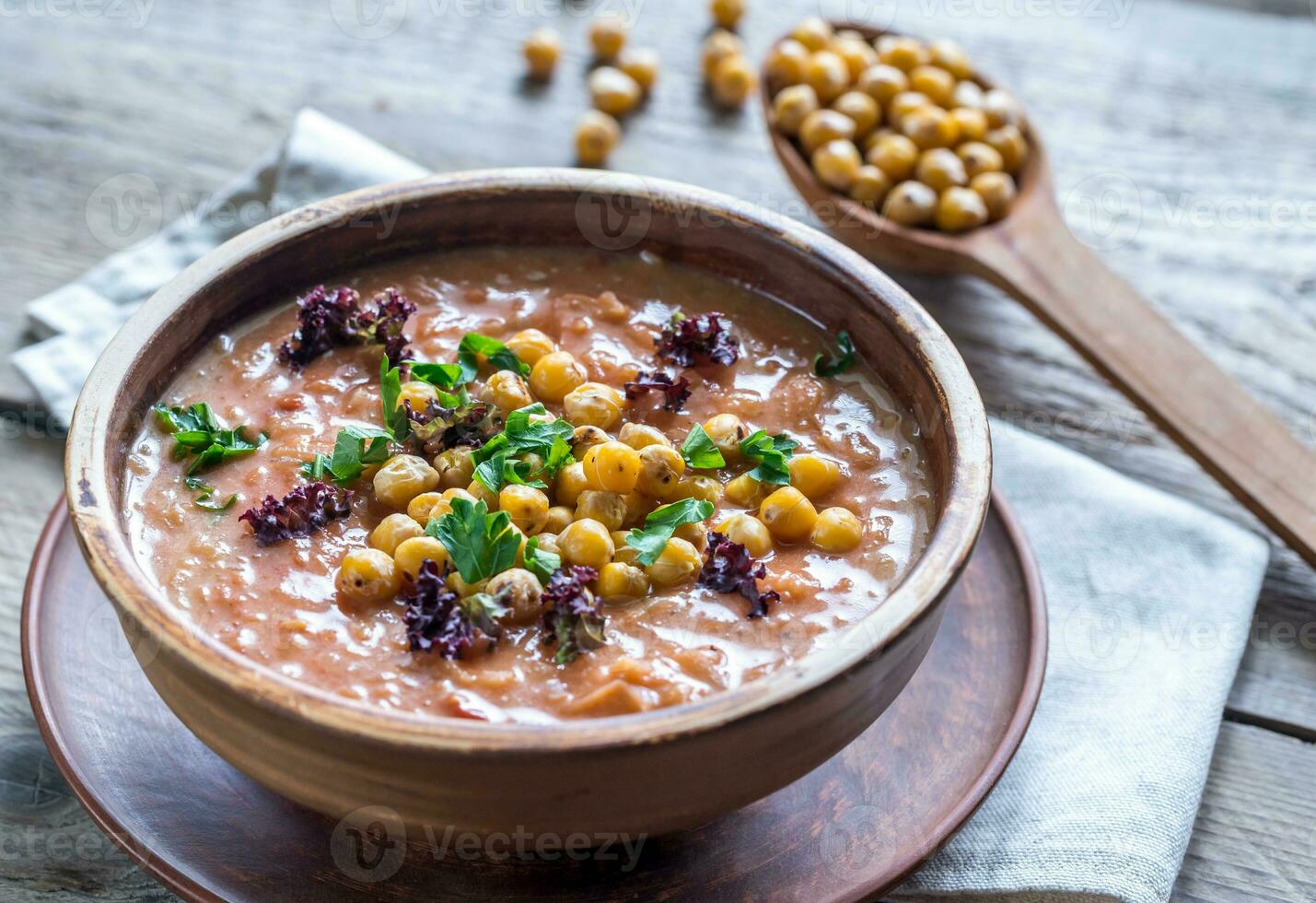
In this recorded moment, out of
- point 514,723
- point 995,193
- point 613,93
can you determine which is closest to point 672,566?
point 514,723

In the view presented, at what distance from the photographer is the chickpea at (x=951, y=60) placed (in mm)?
4789

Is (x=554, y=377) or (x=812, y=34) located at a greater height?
(x=812, y=34)

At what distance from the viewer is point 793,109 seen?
15.1 feet

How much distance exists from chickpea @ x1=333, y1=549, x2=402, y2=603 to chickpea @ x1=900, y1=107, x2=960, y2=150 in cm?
271

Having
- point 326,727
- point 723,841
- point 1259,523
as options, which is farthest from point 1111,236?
point 326,727

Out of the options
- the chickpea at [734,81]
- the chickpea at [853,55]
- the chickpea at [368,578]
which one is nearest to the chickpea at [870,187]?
the chickpea at [853,55]

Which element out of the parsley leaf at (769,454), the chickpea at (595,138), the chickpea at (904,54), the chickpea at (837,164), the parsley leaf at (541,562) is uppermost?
the chickpea at (904,54)

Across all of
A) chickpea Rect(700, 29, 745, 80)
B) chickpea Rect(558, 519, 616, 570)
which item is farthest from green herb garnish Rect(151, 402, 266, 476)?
chickpea Rect(700, 29, 745, 80)

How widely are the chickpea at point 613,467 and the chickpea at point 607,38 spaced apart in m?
2.99

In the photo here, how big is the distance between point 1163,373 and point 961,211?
2.78 feet

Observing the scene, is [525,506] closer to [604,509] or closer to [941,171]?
[604,509]

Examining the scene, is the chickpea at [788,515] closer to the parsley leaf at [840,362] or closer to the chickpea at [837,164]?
the parsley leaf at [840,362]

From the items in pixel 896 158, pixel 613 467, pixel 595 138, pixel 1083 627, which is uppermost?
pixel 613 467

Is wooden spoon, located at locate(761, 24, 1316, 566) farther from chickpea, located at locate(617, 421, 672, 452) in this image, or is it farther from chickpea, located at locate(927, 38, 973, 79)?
chickpea, located at locate(617, 421, 672, 452)
